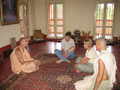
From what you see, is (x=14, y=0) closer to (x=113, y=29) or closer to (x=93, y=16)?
(x=93, y=16)

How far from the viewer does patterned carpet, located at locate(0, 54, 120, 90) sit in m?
3.04

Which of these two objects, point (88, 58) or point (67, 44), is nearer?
point (88, 58)

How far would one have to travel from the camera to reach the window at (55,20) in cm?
873

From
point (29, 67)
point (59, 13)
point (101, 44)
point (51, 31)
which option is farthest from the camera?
point (51, 31)

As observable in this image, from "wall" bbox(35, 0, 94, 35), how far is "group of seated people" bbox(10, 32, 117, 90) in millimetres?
4058

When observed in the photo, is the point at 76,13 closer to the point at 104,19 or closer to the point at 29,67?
the point at 104,19

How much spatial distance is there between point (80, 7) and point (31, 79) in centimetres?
626

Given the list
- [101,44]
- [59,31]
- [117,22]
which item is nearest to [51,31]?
[59,31]

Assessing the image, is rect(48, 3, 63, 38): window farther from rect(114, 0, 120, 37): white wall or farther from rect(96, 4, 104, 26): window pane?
rect(114, 0, 120, 37): white wall

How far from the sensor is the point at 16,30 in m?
6.43

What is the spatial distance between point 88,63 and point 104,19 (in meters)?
5.45

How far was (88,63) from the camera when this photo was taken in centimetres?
360

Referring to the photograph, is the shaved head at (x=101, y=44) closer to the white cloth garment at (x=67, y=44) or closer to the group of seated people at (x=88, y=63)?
the group of seated people at (x=88, y=63)

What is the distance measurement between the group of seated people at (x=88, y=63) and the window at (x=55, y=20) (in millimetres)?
4253
